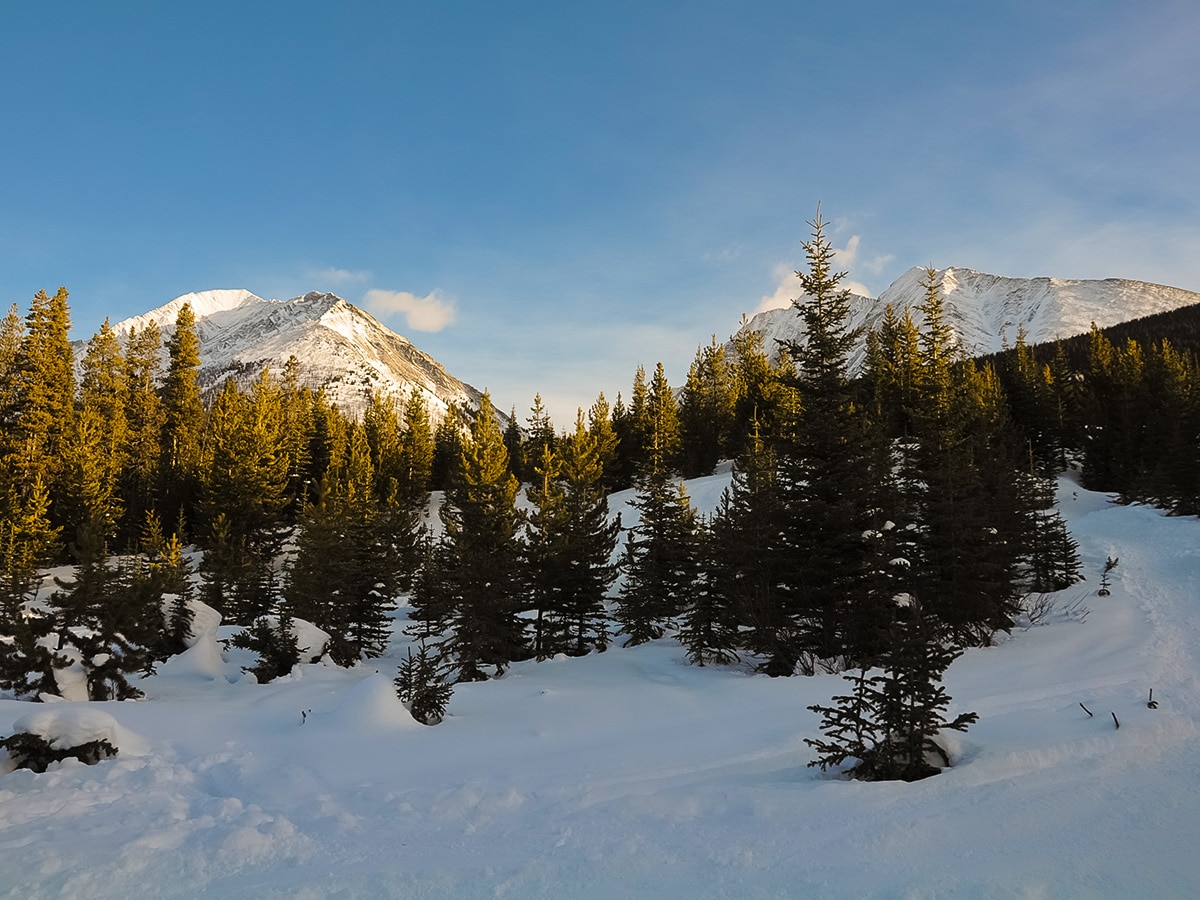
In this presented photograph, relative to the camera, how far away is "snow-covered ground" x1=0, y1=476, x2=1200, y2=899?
4.29m

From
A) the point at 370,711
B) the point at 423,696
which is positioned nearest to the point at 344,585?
the point at 423,696

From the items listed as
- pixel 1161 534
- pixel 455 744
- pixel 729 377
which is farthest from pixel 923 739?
pixel 729 377

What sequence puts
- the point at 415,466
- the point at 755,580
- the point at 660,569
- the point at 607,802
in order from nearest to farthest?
the point at 607,802, the point at 755,580, the point at 660,569, the point at 415,466

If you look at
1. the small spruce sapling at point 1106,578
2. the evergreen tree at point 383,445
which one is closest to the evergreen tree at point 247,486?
the evergreen tree at point 383,445

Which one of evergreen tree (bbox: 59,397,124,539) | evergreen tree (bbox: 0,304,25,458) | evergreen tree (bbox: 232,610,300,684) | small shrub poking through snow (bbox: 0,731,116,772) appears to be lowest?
evergreen tree (bbox: 232,610,300,684)

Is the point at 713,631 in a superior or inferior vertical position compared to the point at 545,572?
inferior

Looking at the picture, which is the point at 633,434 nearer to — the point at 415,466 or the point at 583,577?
the point at 415,466

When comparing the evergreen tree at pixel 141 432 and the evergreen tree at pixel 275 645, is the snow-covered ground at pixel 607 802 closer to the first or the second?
the evergreen tree at pixel 275 645

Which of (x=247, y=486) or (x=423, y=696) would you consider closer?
(x=423, y=696)

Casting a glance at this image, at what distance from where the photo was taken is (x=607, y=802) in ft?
19.7

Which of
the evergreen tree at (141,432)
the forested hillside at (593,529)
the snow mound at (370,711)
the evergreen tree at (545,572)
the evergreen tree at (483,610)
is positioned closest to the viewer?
the snow mound at (370,711)

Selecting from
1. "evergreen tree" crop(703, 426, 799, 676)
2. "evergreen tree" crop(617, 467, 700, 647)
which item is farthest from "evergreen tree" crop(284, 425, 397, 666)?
"evergreen tree" crop(703, 426, 799, 676)

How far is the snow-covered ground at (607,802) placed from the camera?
4.29 m

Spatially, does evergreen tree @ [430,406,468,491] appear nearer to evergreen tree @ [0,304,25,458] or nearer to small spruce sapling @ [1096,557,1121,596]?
evergreen tree @ [0,304,25,458]
